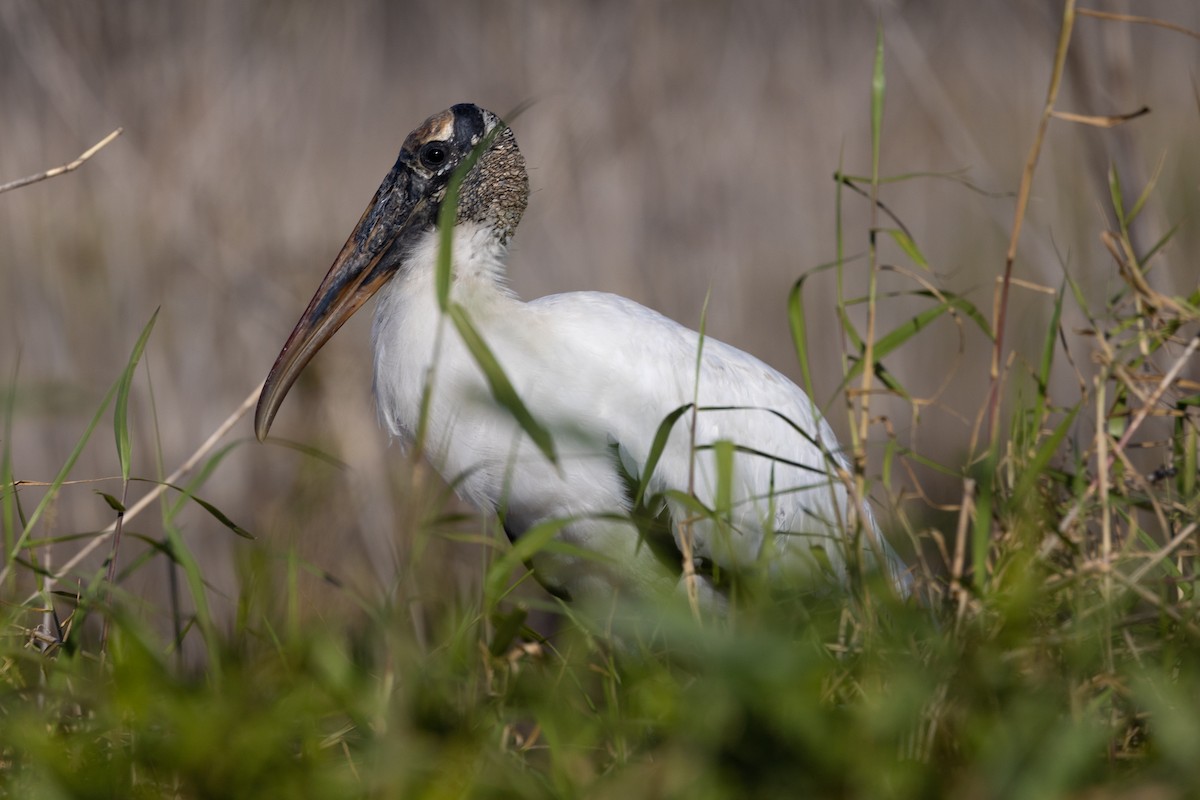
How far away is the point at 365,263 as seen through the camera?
298 cm

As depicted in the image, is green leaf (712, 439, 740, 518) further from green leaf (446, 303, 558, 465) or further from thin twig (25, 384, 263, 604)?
thin twig (25, 384, 263, 604)

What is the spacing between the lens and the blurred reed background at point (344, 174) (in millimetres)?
4227

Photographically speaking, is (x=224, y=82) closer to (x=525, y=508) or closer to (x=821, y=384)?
(x=525, y=508)

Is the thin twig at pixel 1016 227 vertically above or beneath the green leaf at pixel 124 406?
above

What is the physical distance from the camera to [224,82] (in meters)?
4.29

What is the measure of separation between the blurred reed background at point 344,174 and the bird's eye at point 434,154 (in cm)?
116

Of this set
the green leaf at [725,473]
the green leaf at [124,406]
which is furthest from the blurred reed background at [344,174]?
the green leaf at [725,473]

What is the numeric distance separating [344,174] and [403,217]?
1954 mm

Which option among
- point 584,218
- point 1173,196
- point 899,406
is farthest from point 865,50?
point 1173,196

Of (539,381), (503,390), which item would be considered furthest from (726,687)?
(539,381)

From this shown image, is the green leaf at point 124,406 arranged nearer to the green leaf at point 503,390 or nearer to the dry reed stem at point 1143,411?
the green leaf at point 503,390

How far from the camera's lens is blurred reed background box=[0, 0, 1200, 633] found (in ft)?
13.9

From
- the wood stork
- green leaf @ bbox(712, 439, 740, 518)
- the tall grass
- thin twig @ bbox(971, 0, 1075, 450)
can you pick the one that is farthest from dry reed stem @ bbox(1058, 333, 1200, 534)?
the wood stork

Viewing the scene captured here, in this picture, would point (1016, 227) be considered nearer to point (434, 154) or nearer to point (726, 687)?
point (726, 687)
